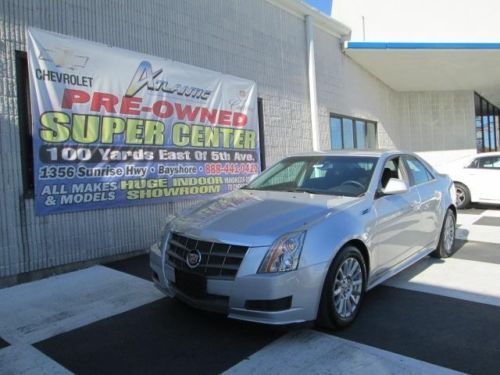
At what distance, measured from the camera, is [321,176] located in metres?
4.96

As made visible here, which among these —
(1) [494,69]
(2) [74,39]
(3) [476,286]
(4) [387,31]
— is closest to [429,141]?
(1) [494,69]

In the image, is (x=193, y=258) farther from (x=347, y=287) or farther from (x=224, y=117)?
(x=224, y=117)

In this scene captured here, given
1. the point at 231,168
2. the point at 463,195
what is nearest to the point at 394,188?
the point at 231,168

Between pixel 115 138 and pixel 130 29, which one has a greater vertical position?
pixel 130 29

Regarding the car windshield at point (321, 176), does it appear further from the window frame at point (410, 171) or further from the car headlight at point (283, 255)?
the car headlight at point (283, 255)

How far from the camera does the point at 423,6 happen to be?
14094 millimetres

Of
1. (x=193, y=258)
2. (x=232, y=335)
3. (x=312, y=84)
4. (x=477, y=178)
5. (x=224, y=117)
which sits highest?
(x=312, y=84)

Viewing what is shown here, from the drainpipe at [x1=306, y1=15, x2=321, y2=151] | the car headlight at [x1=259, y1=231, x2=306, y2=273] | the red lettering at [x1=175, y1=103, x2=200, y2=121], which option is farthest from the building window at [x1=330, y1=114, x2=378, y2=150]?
the car headlight at [x1=259, y1=231, x2=306, y2=273]

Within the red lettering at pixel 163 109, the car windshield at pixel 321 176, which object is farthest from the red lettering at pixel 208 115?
the car windshield at pixel 321 176

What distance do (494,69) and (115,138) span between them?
1353cm

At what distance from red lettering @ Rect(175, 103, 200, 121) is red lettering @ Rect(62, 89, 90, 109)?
65.5 inches

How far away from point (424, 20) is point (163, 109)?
1046cm

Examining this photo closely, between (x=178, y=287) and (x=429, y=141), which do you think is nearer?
(x=178, y=287)

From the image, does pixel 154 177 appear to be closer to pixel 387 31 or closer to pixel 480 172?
pixel 480 172
